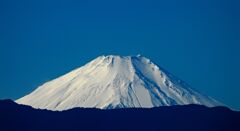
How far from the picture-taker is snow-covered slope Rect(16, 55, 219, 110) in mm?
180500

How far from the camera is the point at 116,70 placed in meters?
196

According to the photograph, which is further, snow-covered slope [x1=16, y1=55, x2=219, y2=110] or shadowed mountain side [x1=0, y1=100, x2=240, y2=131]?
snow-covered slope [x1=16, y1=55, x2=219, y2=110]

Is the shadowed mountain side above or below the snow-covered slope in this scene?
below

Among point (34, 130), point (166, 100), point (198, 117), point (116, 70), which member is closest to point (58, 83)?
point (116, 70)

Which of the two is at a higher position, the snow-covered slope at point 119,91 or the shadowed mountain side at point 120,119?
the snow-covered slope at point 119,91

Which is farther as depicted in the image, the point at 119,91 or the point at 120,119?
the point at 119,91

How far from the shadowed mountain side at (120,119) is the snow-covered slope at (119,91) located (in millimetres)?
60973

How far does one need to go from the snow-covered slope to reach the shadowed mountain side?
61.0 m

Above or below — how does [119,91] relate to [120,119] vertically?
above

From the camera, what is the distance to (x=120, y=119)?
108812 mm

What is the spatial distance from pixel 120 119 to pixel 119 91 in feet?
249

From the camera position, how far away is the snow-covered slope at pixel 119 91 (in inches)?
7106

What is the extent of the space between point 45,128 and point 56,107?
83.0m

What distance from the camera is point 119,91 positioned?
606ft
